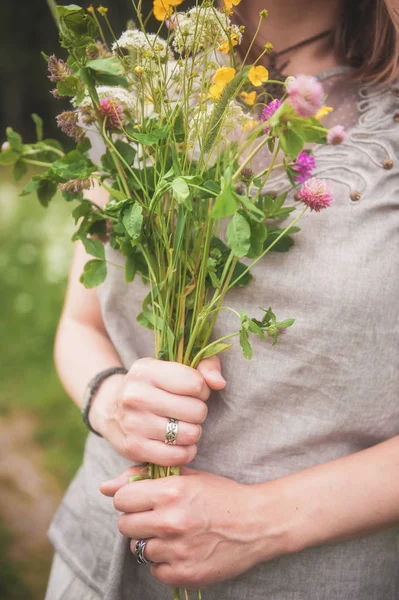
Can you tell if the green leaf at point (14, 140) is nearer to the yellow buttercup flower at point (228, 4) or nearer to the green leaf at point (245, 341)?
the yellow buttercup flower at point (228, 4)

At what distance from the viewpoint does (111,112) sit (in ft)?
2.57

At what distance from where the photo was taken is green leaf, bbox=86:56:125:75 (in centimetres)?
70

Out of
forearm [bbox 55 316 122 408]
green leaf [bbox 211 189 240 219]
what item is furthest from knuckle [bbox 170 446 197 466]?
green leaf [bbox 211 189 240 219]

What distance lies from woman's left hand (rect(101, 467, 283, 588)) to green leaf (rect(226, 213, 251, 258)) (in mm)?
406

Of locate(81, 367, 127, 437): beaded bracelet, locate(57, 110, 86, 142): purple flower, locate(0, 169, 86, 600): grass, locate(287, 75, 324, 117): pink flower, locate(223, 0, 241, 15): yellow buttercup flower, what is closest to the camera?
locate(287, 75, 324, 117): pink flower

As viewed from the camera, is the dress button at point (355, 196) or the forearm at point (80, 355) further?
the forearm at point (80, 355)

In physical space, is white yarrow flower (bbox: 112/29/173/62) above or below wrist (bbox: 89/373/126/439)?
above

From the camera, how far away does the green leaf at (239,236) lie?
0.67 m

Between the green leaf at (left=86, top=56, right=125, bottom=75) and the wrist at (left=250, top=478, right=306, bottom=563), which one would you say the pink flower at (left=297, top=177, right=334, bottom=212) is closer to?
the green leaf at (left=86, top=56, right=125, bottom=75)

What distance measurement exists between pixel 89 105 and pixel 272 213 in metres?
0.32

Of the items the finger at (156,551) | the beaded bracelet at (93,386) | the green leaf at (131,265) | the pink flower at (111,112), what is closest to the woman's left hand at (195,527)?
the finger at (156,551)

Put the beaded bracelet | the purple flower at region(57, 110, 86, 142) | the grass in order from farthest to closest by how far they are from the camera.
Answer: the grass, the beaded bracelet, the purple flower at region(57, 110, 86, 142)

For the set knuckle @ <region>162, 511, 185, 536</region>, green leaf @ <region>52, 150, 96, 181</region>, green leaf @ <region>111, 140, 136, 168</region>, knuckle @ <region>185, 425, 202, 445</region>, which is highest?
green leaf @ <region>111, 140, 136, 168</region>

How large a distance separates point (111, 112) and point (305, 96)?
0.33m
